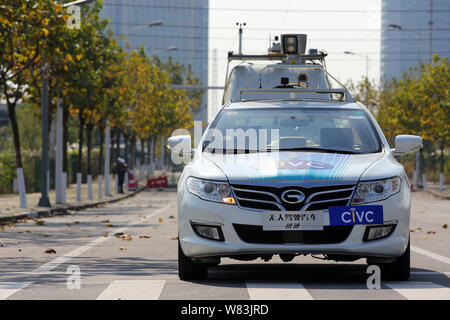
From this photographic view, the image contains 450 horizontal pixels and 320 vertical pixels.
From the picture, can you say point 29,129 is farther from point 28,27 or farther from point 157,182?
point 28,27

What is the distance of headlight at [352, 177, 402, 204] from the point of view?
9367 mm

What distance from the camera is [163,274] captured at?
35.2 ft

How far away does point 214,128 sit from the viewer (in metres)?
11.0

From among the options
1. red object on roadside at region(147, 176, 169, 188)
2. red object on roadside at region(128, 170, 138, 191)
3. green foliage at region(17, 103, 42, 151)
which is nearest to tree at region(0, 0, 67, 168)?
red object on roadside at region(128, 170, 138, 191)

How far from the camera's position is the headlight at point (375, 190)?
937cm

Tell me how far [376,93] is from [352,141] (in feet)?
253

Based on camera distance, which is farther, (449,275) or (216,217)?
(449,275)

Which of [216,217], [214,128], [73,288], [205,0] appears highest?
[205,0]

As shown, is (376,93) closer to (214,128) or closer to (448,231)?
(448,231)

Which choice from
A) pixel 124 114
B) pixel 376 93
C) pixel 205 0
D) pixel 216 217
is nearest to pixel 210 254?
pixel 216 217

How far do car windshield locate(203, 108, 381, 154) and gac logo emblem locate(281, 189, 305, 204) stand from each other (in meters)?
0.99

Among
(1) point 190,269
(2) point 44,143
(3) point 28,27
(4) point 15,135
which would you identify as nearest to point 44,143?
(2) point 44,143

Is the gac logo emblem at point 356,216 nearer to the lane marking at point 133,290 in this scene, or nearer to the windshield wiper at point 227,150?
the windshield wiper at point 227,150
